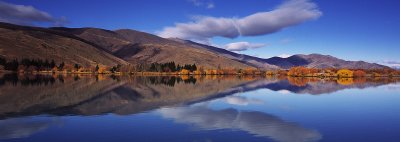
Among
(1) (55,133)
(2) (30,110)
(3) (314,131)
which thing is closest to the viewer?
(1) (55,133)

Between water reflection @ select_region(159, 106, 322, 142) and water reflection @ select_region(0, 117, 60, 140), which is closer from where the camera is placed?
water reflection @ select_region(0, 117, 60, 140)

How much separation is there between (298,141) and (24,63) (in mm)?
189508

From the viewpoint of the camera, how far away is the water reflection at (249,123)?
22828 millimetres

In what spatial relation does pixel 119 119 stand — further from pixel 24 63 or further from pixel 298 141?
pixel 24 63

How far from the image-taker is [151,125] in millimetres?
26188

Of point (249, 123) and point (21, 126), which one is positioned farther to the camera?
point (249, 123)

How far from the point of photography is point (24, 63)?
606 feet

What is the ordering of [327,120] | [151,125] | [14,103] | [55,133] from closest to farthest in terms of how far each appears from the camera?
[55,133] → [151,125] → [327,120] → [14,103]

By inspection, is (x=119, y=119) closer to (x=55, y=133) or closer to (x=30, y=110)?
(x=55, y=133)

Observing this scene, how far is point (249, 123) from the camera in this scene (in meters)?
27.3

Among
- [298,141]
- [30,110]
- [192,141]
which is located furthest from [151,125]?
[30,110]

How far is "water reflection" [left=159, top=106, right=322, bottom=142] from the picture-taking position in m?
22.8

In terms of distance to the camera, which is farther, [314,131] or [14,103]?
[14,103]

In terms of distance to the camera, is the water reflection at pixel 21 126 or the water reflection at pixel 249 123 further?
the water reflection at pixel 249 123
